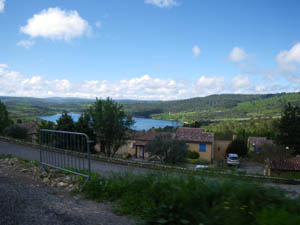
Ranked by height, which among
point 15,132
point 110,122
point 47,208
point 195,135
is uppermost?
point 47,208

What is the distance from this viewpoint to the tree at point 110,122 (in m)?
21.3

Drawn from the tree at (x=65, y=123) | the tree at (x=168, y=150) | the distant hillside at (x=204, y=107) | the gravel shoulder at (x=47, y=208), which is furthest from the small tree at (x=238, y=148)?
the distant hillside at (x=204, y=107)

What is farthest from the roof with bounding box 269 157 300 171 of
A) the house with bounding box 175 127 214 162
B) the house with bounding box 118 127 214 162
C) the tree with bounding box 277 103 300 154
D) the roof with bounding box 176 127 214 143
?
the roof with bounding box 176 127 214 143

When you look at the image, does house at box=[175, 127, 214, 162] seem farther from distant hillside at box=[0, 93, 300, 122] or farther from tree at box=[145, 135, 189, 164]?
distant hillside at box=[0, 93, 300, 122]

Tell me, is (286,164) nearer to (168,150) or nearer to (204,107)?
(168,150)

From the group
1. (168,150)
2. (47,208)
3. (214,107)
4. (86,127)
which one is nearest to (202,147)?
(168,150)

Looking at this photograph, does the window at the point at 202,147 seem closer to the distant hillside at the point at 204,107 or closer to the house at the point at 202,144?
the house at the point at 202,144

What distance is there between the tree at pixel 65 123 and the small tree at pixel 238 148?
92.4ft

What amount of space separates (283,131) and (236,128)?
2991cm

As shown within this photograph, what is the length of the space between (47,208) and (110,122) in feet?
57.6

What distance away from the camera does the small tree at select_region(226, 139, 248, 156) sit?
40.1m

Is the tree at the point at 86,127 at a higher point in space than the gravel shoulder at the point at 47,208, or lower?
lower

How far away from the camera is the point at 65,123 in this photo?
26.6 meters

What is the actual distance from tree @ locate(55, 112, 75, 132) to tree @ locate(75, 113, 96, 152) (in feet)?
2.68
